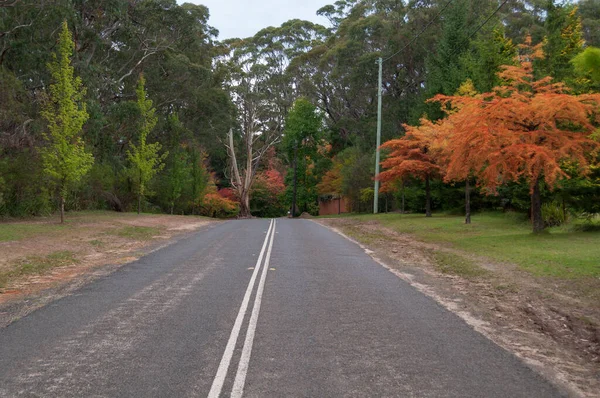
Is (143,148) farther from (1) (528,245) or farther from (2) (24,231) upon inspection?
(1) (528,245)

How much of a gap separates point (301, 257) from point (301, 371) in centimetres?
904

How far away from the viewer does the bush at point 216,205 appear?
175ft

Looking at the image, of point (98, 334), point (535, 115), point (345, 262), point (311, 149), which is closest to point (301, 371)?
point (98, 334)

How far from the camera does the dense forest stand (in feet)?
58.9

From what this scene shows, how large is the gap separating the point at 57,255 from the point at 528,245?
14109 millimetres

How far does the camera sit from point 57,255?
14258 mm

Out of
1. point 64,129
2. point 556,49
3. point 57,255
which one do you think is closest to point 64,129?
point 64,129

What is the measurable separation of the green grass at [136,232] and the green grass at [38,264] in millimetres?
6039

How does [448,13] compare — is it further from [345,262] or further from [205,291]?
[205,291]

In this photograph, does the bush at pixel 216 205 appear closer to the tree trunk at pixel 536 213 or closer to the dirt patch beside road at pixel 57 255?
the dirt patch beside road at pixel 57 255

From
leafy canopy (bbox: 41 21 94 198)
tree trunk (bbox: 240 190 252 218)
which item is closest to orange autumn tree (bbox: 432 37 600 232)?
leafy canopy (bbox: 41 21 94 198)

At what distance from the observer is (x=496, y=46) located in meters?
Answer: 25.4

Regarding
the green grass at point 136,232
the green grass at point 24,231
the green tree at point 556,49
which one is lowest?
the green grass at point 136,232

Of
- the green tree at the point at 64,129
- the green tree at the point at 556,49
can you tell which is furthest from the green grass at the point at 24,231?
the green tree at the point at 556,49
